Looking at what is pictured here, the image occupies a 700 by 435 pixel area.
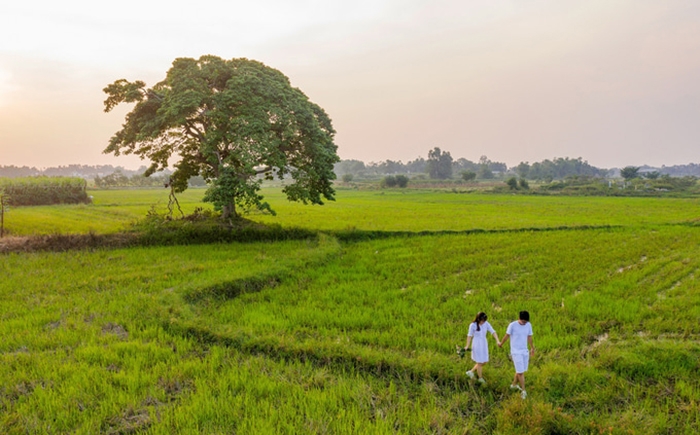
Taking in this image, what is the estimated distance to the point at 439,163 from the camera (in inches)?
4119

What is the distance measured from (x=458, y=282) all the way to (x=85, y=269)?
994 cm

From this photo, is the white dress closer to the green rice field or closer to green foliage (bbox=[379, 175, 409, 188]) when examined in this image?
the green rice field

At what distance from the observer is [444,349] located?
5617 mm

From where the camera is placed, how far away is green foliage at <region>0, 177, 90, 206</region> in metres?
27.7

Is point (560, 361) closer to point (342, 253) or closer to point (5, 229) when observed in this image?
point (342, 253)

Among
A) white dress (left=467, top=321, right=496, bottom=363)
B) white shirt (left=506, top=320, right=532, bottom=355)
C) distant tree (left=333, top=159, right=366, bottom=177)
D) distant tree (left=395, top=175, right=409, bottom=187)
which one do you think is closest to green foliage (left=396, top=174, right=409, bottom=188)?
→ distant tree (left=395, top=175, right=409, bottom=187)

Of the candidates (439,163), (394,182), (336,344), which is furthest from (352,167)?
(336,344)

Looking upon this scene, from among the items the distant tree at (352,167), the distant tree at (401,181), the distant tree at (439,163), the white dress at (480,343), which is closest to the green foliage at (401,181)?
the distant tree at (401,181)

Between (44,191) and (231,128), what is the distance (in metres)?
26.0

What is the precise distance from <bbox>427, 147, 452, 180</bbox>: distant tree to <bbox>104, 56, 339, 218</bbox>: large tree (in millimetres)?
92837

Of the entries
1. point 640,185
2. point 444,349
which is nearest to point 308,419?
point 444,349

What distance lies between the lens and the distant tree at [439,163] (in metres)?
105

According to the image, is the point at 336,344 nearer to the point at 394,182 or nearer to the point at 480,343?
the point at 480,343

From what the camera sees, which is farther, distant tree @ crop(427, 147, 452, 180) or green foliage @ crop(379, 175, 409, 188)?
distant tree @ crop(427, 147, 452, 180)
